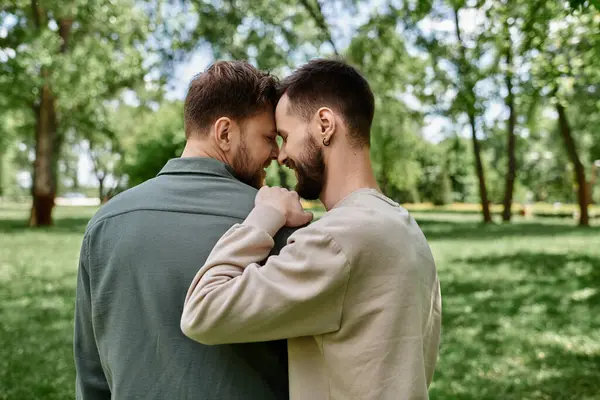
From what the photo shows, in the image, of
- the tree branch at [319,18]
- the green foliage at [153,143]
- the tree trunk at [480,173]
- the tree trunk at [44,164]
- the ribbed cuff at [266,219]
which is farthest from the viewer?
the green foliage at [153,143]

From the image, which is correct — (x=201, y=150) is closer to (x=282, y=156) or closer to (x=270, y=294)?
(x=282, y=156)

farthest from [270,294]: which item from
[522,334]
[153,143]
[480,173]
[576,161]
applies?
[153,143]

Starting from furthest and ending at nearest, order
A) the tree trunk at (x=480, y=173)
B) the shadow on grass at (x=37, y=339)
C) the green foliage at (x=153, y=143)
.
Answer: the green foliage at (x=153, y=143), the tree trunk at (x=480, y=173), the shadow on grass at (x=37, y=339)

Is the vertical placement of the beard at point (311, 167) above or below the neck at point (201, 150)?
below

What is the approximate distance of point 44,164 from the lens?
2662 centimetres

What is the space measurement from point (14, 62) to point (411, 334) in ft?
64.1

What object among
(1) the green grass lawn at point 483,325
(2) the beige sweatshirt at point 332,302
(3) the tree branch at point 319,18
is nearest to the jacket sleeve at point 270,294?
(2) the beige sweatshirt at point 332,302

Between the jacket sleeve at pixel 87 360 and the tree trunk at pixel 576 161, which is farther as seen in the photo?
the tree trunk at pixel 576 161

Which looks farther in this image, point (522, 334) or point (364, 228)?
point (522, 334)

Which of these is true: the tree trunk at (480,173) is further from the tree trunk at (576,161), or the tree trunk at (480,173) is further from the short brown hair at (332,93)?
the short brown hair at (332,93)

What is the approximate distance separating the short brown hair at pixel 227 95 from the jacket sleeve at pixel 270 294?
1.69 ft

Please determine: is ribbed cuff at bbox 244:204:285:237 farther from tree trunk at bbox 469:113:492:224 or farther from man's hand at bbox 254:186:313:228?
tree trunk at bbox 469:113:492:224

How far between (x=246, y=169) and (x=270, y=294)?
0.58 metres

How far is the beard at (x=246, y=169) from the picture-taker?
2.00 meters
